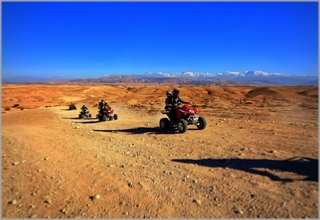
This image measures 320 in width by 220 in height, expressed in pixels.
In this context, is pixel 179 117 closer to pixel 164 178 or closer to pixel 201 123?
pixel 201 123

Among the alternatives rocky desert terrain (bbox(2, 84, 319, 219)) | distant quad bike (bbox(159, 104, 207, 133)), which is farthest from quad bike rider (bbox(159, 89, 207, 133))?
rocky desert terrain (bbox(2, 84, 319, 219))

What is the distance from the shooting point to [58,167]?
543 centimetres

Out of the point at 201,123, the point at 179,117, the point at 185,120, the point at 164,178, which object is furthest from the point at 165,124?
the point at 164,178

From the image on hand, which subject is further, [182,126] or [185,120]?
[185,120]

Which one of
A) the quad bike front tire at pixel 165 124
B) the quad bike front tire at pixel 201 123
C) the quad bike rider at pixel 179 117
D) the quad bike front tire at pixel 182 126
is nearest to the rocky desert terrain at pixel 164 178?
the quad bike front tire at pixel 182 126

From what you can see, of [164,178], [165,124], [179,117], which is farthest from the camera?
[165,124]

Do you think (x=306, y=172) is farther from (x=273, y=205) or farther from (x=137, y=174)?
(x=137, y=174)

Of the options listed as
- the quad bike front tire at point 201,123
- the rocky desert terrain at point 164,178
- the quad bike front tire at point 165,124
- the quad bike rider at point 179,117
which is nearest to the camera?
the rocky desert terrain at point 164,178

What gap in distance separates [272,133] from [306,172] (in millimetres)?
3858

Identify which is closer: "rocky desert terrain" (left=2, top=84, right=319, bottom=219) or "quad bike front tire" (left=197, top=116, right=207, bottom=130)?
"rocky desert terrain" (left=2, top=84, right=319, bottom=219)

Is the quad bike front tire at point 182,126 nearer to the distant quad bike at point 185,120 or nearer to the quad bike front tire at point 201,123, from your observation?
the distant quad bike at point 185,120

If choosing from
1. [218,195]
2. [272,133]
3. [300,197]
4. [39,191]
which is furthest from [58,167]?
[272,133]

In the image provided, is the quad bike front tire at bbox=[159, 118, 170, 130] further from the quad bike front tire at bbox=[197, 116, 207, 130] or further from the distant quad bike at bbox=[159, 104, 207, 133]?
the quad bike front tire at bbox=[197, 116, 207, 130]

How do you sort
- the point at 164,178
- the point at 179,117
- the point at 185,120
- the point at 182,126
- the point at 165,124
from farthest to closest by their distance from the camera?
the point at 165,124 < the point at 179,117 < the point at 185,120 < the point at 182,126 < the point at 164,178
